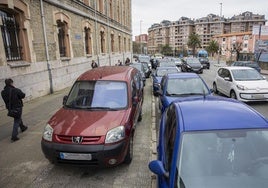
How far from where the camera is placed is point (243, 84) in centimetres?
893

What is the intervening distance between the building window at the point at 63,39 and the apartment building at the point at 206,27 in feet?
295

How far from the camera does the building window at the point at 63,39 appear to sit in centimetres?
1430

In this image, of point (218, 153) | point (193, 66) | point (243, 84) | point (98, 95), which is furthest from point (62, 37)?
point (218, 153)

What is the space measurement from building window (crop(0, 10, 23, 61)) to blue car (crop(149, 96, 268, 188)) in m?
9.34

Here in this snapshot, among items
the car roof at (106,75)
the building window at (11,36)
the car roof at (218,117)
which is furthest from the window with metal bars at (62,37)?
the car roof at (218,117)

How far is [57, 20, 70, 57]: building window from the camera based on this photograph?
14303mm

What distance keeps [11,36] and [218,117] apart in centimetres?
1006

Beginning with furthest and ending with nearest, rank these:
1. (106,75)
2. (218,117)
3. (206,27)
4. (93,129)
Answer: (206,27) < (106,75) < (93,129) < (218,117)

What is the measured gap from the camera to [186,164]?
2.32 m

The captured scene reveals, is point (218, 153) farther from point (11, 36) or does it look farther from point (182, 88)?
point (11, 36)

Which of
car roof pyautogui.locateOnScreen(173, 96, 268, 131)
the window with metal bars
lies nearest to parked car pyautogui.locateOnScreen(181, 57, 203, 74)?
the window with metal bars

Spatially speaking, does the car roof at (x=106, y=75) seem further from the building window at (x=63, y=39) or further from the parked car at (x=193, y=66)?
the parked car at (x=193, y=66)

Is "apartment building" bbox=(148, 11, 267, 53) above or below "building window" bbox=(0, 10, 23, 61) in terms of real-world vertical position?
above

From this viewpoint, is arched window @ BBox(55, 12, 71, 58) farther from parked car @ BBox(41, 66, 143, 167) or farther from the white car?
parked car @ BBox(41, 66, 143, 167)
